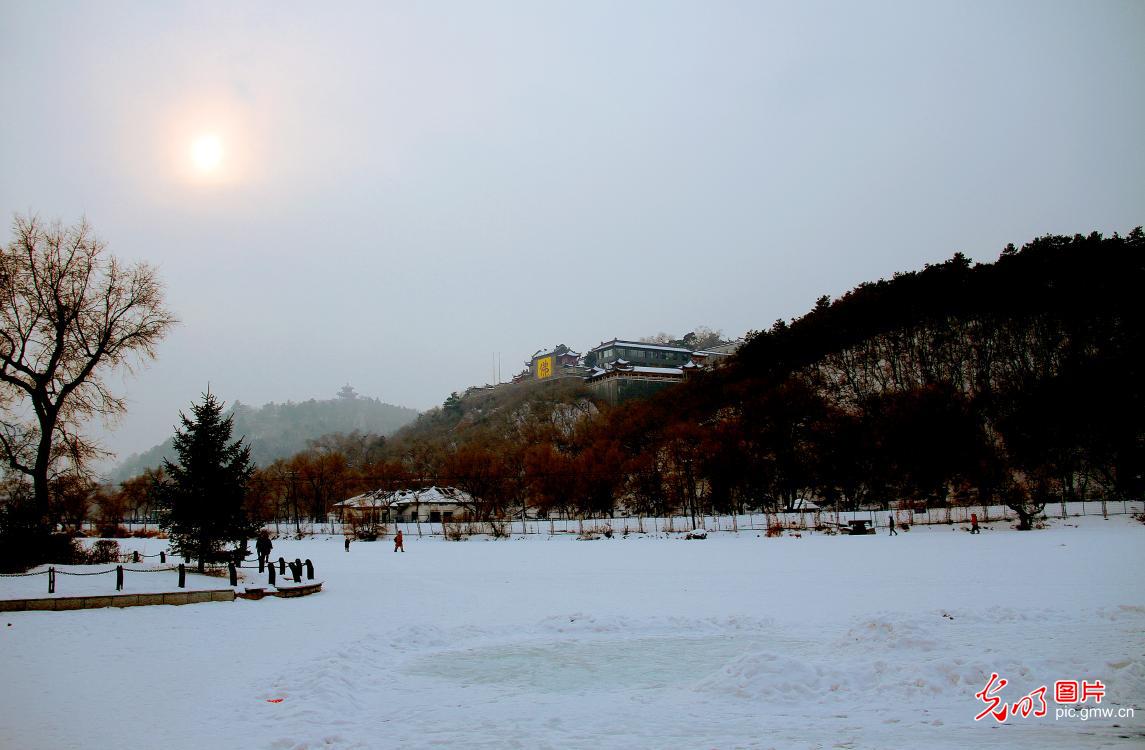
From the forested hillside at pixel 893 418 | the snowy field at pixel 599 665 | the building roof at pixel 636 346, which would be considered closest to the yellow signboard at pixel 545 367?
the building roof at pixel 636 346

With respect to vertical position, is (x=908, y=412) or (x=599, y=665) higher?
(x=908, y=412)

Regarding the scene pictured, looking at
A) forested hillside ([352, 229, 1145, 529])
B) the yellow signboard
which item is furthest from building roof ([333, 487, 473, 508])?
the yellow signboard

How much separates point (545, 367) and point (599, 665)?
12508cm

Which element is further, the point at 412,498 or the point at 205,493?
the point at 412,498

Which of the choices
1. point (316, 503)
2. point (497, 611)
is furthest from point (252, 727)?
point (316, 503)

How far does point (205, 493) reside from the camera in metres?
24.4

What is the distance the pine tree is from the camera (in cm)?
2411

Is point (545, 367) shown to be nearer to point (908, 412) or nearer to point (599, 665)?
point (908, 412)

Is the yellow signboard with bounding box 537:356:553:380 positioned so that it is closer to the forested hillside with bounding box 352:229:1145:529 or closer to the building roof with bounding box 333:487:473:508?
the forested hillside with bounding box 352:229:1145:529

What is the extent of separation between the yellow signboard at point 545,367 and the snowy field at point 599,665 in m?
115

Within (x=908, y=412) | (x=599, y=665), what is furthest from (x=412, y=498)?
(x=599, y=665)

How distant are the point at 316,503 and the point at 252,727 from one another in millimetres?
78289

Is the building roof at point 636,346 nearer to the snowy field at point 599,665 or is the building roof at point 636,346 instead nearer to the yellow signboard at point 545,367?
the yellow signboard at point 545,367

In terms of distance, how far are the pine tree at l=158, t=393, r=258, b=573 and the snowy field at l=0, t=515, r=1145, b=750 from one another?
4499 millimetres
